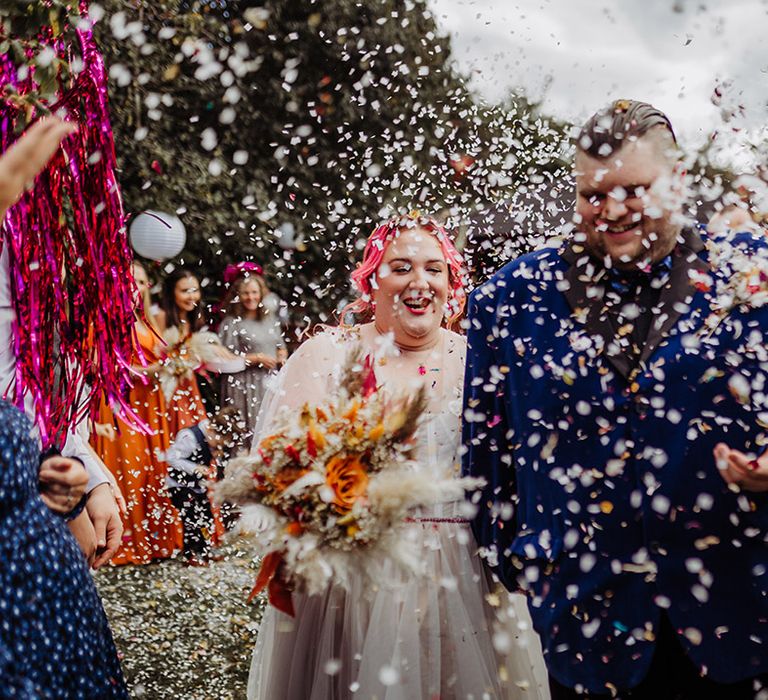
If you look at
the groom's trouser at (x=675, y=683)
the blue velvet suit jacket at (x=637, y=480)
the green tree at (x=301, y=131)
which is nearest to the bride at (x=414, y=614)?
the blue velvet suit jacket at (x=637, y=480)

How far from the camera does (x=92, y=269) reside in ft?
8.68

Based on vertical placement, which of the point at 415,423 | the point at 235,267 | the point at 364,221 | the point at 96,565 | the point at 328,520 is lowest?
the point at 96,565

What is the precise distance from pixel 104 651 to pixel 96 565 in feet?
1.33

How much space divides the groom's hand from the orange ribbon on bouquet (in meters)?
1.10

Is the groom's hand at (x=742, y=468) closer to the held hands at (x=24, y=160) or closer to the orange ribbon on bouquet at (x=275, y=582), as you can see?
the orange ribbon on bouquet at (x=275, y=582)

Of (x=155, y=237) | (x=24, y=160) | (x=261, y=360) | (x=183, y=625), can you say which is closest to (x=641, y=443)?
(x=24, y=160)

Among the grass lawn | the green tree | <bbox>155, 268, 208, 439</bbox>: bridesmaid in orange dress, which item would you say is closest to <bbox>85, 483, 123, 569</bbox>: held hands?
the grass lawn

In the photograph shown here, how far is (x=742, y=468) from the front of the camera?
2109 mm

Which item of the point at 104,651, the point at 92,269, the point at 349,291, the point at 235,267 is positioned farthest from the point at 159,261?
the point at 104,651

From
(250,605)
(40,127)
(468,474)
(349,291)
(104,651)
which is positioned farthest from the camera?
(349,291)

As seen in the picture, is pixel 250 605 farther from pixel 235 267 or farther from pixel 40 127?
pixel 40 127

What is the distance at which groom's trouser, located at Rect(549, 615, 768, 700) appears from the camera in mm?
2244

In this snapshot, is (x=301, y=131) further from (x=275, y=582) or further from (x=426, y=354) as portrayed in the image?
(x=275, y=582)

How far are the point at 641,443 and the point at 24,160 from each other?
149 centimetres
